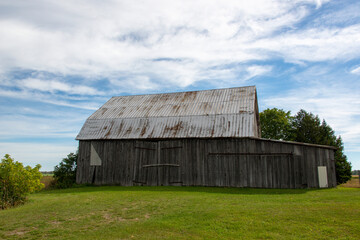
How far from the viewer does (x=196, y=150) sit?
70.1ft

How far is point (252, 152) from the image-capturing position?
65.9 feet

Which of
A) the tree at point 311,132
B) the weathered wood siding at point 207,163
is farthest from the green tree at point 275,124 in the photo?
the weathered wood siding at point 207,163

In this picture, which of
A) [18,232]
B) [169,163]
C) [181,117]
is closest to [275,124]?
[181,117]

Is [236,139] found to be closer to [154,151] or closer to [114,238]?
[154,151]

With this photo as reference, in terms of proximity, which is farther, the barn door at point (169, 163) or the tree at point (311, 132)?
the tree at point (311, 132)

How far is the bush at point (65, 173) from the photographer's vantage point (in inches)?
944

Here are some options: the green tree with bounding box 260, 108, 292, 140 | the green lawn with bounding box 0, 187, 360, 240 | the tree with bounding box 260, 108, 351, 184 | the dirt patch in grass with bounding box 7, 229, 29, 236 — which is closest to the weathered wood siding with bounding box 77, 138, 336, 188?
the green lawn with bounding box 0, 187, 360, 240

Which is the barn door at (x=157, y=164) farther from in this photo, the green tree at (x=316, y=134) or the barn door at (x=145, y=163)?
the green tree at (x=316, y=134)

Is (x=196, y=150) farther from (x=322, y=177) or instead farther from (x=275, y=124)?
(x=275, y=124)

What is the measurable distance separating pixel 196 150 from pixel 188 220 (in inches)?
455

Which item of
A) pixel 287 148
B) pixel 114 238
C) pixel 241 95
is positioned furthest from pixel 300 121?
pixel 114 238

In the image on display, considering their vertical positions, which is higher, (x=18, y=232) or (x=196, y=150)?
(x=196, y=150)

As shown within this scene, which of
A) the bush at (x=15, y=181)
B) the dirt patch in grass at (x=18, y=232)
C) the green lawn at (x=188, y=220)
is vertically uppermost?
the bush at (x=15, y=181)

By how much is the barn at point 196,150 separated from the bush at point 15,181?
7.89 metres
